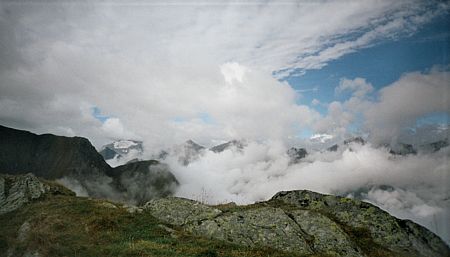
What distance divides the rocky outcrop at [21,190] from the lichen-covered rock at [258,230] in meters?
18.4

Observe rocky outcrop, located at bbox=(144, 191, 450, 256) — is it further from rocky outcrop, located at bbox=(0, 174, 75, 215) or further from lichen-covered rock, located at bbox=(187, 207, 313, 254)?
rocky outcrop, located at bbox=(0, 174, 75, 215)

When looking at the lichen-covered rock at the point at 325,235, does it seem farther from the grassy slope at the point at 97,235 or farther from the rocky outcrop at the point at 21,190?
the rocky outcrop at the point at 21,190

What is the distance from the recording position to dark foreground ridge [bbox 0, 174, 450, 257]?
21.0 m

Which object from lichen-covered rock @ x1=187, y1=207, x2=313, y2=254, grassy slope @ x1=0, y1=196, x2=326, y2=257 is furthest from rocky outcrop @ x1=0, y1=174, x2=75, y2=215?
lichen-covered rock @ x1=187, y1=207, x2=313, y2=254

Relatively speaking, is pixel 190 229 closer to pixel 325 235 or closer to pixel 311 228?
pixel 311 228

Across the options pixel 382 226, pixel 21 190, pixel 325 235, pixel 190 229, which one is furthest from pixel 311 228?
pixel 21 190

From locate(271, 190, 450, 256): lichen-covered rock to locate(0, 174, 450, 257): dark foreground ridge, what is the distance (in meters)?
0.10

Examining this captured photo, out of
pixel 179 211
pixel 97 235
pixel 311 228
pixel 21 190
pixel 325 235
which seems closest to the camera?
pixel 97 235

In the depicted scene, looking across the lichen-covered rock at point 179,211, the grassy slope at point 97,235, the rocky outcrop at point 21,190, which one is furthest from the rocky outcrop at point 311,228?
the rocky outcrop at point 21,190

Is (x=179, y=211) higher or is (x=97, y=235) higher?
(x=179, y=211)

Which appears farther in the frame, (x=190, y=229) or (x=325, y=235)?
(x=190, y=229)

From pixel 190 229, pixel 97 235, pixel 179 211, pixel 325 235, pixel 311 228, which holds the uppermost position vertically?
pixel 179 211

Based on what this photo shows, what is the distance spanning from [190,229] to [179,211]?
3.74m

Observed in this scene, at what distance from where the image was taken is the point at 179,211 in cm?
2933
